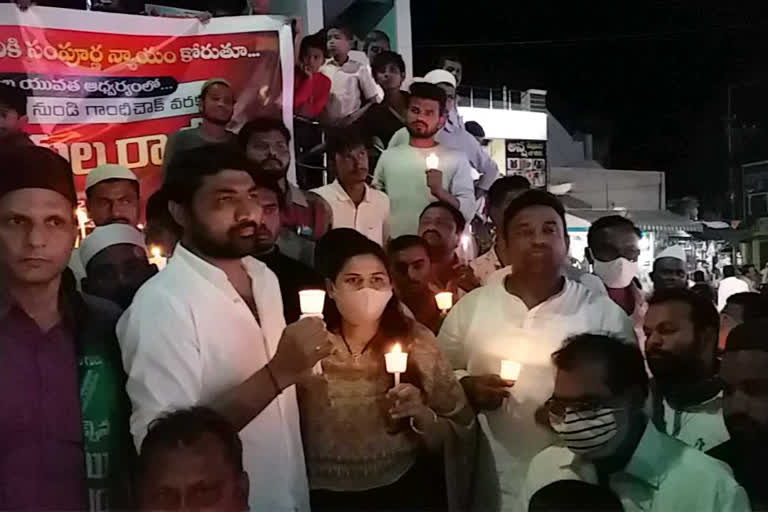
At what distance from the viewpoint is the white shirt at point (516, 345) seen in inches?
72.0

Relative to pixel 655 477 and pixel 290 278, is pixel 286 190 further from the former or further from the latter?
pixel 655 477

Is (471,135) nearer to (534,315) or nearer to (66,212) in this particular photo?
(534,315)

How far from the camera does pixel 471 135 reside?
1917 mm

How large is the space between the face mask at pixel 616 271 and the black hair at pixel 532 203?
118 millimetres

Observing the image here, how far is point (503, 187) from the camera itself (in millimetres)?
1896

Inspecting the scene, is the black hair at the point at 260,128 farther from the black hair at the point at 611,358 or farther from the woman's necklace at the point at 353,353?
the black hair at the point at 611,358

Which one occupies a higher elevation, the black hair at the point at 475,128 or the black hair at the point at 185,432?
the black hair at the point at 475,128

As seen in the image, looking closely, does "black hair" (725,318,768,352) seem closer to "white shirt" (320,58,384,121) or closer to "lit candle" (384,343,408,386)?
"lit candle" (384,343,408,386)

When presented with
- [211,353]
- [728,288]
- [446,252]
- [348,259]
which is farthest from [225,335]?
[728,288]

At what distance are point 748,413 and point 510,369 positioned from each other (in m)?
0.52

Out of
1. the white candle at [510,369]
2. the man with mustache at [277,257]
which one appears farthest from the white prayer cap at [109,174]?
the white candle at [510,369]

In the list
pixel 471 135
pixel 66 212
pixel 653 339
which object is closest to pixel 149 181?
pixel 66 212

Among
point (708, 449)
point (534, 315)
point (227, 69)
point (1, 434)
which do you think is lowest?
point (708, 449)

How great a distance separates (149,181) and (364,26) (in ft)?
1.86
